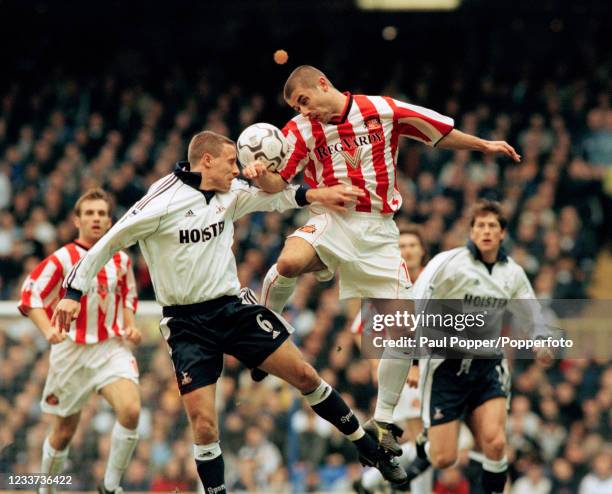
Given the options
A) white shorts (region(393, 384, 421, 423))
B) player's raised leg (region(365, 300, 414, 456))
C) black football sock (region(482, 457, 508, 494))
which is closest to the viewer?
player's raised leg (region(365, 300, 414, 456))

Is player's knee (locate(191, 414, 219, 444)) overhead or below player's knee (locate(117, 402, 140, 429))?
overhead

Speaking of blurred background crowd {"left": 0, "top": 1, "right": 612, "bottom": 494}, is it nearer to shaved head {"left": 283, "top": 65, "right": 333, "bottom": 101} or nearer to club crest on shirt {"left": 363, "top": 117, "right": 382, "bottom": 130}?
club crest on shirt {"left": 363, "top": 117, "right": 382, "bottom": 130}

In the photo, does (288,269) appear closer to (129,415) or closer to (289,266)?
(289,266)

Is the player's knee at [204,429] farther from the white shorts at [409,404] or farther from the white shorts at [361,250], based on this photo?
the white shorts at [409,404]

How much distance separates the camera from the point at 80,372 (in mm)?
10344

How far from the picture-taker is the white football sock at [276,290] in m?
9.16

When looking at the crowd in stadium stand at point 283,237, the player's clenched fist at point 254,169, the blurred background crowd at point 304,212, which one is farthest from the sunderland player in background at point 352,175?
the blurred background crowd at point 304,212

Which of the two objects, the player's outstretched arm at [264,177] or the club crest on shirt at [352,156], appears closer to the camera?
the player's outstretched arm at [264,177]

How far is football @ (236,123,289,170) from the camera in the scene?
28.6 ft

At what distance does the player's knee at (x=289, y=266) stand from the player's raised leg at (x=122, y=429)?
1955mm

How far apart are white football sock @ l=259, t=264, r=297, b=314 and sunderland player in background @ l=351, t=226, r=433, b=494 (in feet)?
5.22

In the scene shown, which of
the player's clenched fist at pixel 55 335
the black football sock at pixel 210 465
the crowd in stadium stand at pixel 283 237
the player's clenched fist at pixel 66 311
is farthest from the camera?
the crowd in stadium stand at pixel 283 237

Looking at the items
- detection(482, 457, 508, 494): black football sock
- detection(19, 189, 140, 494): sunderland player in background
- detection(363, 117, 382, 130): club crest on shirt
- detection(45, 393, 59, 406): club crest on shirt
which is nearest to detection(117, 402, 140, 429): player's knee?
detection(19, 189, 140, 494): sunderland player in background

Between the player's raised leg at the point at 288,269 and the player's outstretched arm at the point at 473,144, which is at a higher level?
the player's outstretched arm at the point at 473,144
